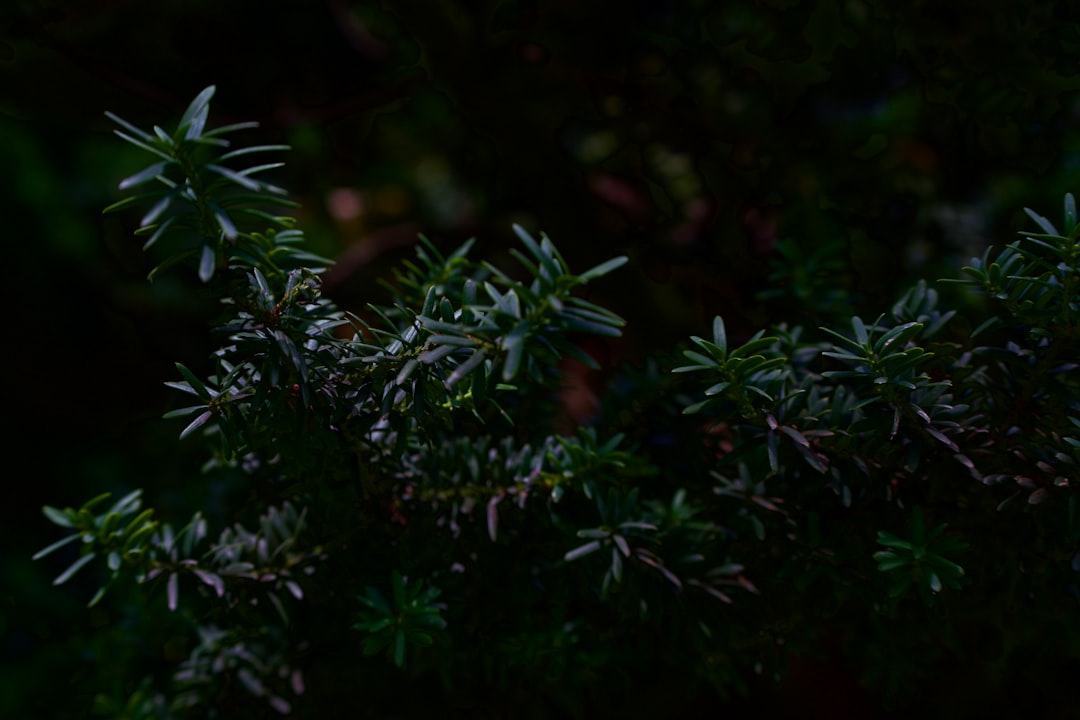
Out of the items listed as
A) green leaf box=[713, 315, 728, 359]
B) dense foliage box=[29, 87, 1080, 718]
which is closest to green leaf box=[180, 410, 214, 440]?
dense foliage box=[29, 87, 1080, 718]

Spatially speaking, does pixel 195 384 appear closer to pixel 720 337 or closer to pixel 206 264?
pixel 206 264

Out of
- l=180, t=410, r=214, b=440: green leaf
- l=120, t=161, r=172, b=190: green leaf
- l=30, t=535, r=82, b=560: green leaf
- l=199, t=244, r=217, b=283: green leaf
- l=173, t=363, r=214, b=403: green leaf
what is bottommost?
l=30, t=535, r=82, b=560: green leaf

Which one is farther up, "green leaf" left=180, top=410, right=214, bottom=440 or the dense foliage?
"green leaf" left=180, top=410, right=214, bottom=440

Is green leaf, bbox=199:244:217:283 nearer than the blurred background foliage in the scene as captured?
Yes

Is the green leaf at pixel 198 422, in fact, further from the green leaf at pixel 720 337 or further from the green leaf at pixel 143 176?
the green leaf at pixel 720 337

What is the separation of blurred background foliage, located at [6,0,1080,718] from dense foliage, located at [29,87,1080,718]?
133mm

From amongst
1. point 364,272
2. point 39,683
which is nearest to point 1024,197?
point 364,272

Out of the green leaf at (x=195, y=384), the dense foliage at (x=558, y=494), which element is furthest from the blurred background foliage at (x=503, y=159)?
the green leaf at (x=195, y=384)

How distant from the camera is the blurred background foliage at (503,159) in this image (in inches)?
22.9

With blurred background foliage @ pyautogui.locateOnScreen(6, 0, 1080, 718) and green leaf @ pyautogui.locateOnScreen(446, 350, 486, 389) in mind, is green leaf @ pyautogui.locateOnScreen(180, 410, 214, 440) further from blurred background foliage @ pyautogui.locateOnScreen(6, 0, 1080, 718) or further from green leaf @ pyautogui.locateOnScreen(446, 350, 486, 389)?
blurred background foliage @ pyautogui.locateOnScreen(6, 0, 1080, 718)

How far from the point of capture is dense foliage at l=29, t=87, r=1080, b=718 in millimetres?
297

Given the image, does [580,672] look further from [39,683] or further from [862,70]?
[862,70]

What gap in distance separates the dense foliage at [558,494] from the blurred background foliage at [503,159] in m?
0.13

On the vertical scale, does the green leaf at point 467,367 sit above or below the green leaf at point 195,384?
below
